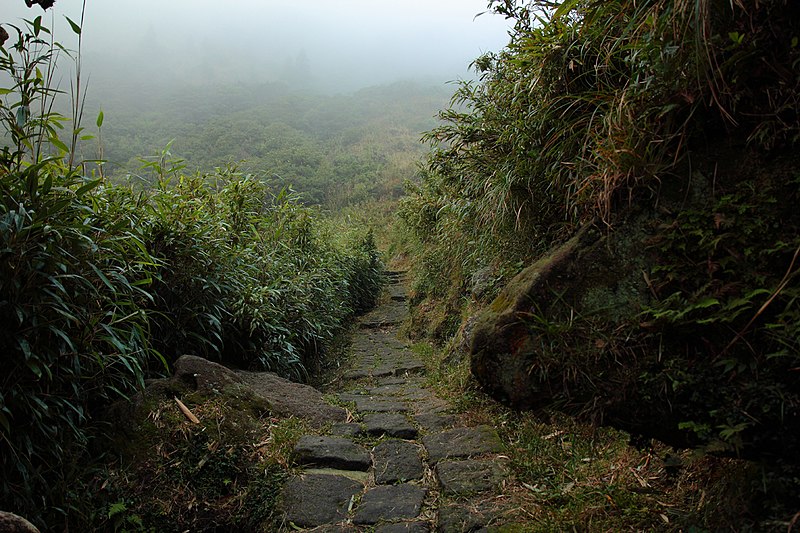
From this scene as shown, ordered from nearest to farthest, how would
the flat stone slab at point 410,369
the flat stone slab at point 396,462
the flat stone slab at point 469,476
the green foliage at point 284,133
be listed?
the flat stone slab at point 469,476 < the flat stone slab at point 396,462 < the flat stone slab at point 410,369 < the green foliage at point 284,133

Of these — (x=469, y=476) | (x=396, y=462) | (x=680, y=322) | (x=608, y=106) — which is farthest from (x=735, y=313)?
(x=396, y=462)

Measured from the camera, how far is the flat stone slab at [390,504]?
216cm

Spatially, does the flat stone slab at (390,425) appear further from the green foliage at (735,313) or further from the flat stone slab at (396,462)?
the green foliage at (735,313)

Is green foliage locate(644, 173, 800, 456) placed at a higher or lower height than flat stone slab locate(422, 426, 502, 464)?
higher

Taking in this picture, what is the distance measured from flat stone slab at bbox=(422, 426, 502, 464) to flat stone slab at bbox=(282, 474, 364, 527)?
52cm

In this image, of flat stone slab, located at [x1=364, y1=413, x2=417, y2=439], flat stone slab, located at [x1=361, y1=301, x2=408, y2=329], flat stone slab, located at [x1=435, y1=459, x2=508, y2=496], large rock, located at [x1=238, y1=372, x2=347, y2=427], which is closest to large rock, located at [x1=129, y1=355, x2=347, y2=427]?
large rock, located at [x1=238, y1=372, x2=347, y2=427]

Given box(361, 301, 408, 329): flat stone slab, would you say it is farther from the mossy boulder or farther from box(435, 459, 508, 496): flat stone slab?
the mossy boulder

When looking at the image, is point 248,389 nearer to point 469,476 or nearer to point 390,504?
point 390,504

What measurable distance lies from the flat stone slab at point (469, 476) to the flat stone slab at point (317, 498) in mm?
443

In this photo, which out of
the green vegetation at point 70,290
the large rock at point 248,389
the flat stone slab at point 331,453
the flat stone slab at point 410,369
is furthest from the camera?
the flat stone slab at point 410,369

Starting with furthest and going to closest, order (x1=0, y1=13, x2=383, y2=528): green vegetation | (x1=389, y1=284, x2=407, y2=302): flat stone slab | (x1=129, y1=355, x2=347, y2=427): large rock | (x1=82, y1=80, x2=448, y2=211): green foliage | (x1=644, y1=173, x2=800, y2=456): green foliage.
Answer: (x1=82, y1=80, x2=448, y2=211): green foliage
(x1=389, y1=284, x2=407, y2=302): flat stone slab
(x1=129, y1=355, x2=347, y2=427): large rock
(x1=0, y1=13, x2=383, y2=528): green vegetation
(x1=644, y1=173, x2=800, y2=456): green foliage

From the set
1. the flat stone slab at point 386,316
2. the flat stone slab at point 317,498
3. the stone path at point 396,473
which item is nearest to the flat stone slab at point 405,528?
the stone path at point 396,473

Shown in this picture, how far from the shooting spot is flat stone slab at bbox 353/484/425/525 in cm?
216

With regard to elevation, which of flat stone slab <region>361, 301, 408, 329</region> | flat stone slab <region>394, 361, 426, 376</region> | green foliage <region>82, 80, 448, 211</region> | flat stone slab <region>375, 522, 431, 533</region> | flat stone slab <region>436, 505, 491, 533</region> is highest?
green foliage <region>82, 80, 448, 211</region>
